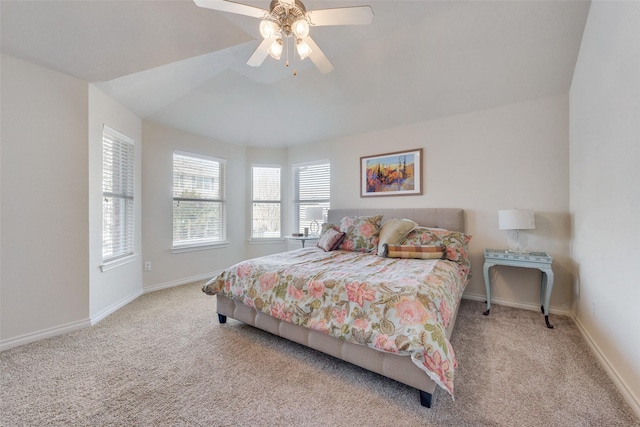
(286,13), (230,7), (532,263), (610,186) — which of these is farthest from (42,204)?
(532,263)

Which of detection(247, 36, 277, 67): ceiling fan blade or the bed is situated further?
detection(247, 36, 277, 67): ceiling fan blade

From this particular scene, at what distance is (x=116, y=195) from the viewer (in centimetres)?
297

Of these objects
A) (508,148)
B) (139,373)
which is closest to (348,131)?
(508,148)

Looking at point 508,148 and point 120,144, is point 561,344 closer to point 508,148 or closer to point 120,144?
point 508,148

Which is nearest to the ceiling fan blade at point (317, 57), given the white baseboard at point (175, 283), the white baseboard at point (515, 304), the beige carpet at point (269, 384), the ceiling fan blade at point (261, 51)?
the ceiling fan blade at point (261, 51)

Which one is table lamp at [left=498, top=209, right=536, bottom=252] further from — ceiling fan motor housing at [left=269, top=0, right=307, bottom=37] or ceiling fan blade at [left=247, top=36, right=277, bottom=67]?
ceiling fan blade at [left=247, top=36, right=277, bottom=67]

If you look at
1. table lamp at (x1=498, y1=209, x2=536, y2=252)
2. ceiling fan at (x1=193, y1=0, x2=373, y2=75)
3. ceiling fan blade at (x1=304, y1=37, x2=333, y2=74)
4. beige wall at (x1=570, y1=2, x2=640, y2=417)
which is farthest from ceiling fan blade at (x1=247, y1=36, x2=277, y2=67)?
table lamp at (x1=498, y1=209, x2=536, y2=252)

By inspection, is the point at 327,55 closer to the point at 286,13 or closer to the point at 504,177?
the point at 286,13

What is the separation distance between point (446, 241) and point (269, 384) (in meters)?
2.22

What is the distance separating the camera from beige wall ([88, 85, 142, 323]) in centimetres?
252

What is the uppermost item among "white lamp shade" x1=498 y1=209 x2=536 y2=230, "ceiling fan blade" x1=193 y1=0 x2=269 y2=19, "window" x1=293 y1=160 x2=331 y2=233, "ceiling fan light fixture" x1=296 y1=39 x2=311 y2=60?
"ceiling fan blade" x1=193 y1=0 x2=269 y2=19

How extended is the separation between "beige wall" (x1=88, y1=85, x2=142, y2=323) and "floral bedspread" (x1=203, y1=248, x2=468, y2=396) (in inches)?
49.6

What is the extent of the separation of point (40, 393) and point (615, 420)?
3379 millimetres

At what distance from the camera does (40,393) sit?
61.1 inches
